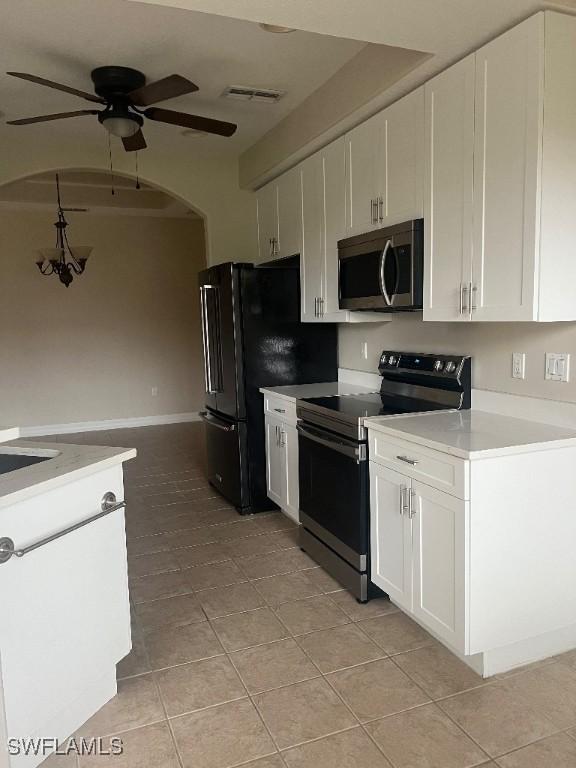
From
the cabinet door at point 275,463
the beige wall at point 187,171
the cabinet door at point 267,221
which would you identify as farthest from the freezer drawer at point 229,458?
the beige wall at point 187,171

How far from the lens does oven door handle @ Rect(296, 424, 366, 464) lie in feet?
8.84

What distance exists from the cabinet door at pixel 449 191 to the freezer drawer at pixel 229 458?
185 centimetres

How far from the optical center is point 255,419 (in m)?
4.05

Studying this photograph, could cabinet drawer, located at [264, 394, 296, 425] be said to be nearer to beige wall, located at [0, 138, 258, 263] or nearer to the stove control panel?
the stove control panel

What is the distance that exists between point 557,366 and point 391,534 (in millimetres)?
999

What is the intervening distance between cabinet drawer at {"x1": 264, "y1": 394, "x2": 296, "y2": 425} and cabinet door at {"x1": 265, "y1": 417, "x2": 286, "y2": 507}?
60 millimetres

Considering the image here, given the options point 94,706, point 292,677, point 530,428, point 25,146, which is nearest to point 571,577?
point 530,428

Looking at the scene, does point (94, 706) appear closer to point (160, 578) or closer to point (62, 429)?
point (160, 578)

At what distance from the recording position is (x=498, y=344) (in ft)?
8.86

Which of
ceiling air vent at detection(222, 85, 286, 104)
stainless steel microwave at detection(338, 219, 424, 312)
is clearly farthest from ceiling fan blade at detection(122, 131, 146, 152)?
stainless steel microwave at detection(338, 219, 424, 312)

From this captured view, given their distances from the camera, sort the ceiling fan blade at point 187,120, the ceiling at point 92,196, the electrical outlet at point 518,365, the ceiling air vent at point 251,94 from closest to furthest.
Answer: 1. the electrical outlet at point 518,365
2. the ceiling fan blade at point 187,120
3. the ceiling air vent at point 251,94
4. the ceiling at point 92,196

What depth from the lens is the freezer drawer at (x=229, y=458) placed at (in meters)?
4.05

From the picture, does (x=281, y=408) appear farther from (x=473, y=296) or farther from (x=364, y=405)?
(x=473, y=296)

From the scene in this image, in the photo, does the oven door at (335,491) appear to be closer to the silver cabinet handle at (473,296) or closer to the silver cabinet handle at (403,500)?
the silver cabinet handle at (403,500)
